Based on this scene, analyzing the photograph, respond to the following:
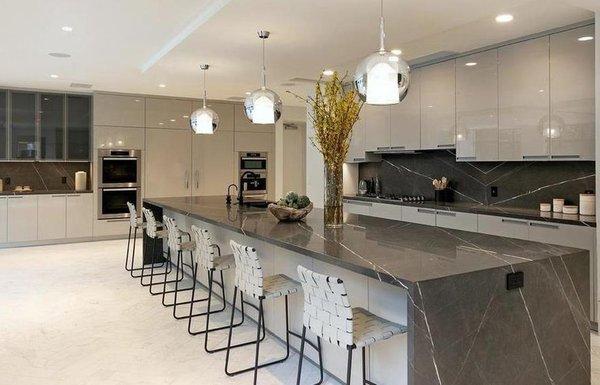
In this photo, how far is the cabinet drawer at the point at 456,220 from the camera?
4.44m

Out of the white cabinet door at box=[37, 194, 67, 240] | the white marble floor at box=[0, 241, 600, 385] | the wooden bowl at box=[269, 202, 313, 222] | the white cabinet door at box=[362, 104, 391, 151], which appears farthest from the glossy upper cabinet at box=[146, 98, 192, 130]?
the wooden bowl at box=[269, 202, 313, 222]

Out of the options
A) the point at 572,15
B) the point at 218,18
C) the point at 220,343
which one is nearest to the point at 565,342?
the point at 220,343

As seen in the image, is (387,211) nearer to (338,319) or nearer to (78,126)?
(338,319)

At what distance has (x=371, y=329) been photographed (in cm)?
211

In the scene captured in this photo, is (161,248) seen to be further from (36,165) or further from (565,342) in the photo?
(565,342)

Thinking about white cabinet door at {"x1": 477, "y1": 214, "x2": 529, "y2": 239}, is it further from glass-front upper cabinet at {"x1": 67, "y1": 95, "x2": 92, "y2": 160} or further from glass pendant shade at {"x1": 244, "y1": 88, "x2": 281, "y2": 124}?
glass-front upper cabinet at {"x1": 67, "y1": 95, "x2": 92, "y2": 160}

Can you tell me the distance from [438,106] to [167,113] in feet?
15.9

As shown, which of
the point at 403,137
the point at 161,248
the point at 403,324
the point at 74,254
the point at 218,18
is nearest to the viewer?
the point at 403,324

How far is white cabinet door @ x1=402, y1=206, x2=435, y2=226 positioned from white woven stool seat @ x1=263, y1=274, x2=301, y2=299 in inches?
93.2

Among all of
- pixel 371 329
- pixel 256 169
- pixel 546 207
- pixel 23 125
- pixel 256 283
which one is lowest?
pixel 371 329

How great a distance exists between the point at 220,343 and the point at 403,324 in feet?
5.48

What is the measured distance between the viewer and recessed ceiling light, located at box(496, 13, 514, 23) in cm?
350

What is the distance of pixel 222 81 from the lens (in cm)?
611

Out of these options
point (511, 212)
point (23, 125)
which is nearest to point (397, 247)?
point (511, 212)
